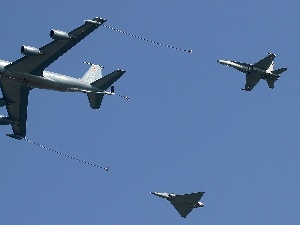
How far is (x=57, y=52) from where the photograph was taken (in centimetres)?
9162

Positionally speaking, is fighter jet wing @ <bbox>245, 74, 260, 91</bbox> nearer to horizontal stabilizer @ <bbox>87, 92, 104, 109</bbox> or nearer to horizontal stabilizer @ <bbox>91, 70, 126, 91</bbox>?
horizontal stabilizer @ <bbox>87, 92, 104, 109</bbox>

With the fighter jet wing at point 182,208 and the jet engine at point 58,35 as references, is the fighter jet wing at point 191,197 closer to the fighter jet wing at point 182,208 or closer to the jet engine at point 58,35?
the fighter jet wing at point 182,208

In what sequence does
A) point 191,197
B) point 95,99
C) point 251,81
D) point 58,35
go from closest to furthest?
point 58,35 < point 95,99 < point 191,197 < point 251,81

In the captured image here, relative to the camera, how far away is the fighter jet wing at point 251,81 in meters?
130

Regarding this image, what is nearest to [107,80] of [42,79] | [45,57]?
[42,79]

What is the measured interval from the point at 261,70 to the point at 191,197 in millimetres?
35929

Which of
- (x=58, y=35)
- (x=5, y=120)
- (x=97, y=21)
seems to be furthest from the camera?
(x=5, y=120)

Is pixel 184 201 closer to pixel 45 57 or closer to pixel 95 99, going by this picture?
pixel 95 99

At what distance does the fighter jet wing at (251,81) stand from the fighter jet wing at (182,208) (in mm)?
34106

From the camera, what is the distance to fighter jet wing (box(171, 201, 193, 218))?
108625 mm

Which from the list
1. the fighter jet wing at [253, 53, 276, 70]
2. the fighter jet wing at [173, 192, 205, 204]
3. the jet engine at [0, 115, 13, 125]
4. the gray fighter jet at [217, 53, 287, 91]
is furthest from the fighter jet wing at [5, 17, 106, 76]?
the fighter jet wing at [253, 53, 276, 70]

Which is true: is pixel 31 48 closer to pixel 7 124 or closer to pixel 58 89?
pixel 58 89

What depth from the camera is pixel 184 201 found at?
355ft

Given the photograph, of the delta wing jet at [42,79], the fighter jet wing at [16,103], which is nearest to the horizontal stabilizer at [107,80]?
the delta wing jet at [42,79]
